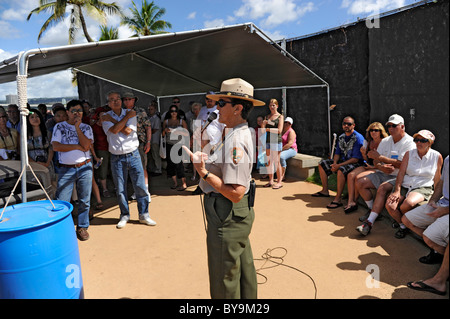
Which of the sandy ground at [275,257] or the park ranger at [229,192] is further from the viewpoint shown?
the sandy ground at [275,257]

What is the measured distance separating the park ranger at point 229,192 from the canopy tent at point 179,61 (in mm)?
1568

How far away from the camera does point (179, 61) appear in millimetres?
6316

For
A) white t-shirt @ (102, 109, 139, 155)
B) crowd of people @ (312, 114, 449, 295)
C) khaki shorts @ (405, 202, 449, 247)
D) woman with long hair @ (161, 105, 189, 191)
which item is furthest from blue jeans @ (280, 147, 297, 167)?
khaki shorts @ (405, 202, 449, 247)

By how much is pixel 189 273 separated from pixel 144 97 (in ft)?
38.5

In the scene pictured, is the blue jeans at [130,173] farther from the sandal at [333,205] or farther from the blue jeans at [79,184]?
the sandal at [333,205]

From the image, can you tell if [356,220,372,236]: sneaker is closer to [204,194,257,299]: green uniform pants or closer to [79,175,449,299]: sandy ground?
[79,175,449,299]: sandy ground

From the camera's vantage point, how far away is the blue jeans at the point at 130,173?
4445mm

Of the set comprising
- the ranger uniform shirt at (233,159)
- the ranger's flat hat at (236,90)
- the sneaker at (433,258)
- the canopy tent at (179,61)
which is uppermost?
the canopy tent at (179,61)

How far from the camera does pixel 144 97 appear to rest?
1398cm

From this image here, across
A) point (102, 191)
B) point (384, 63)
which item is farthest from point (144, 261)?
point (384, 63)

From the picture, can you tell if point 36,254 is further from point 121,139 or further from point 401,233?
point 401,233

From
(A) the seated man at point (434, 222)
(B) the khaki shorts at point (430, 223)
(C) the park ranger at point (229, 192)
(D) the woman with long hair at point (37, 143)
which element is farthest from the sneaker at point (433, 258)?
(D) the woman with long hair at point (37, 143)
